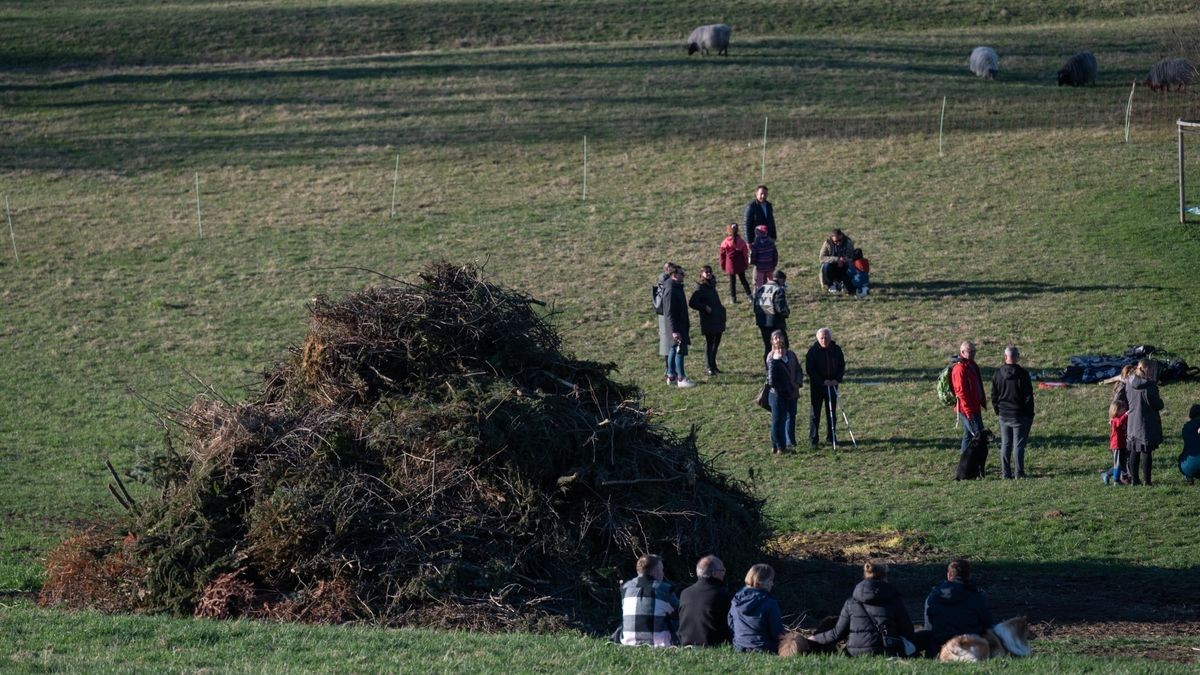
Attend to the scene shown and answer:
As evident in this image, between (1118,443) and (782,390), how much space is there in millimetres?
4499

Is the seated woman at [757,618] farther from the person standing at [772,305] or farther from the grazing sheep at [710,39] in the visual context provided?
the grazing sheep at [710,39]

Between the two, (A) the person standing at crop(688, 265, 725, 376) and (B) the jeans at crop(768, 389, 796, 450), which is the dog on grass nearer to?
(B) the jeans at crop(768, 389, 796, 450)

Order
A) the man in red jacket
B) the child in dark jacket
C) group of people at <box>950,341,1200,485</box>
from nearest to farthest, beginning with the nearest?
group of people at <box>950,341,1200,485</box> < the man in red jacket < the child in dark jacket

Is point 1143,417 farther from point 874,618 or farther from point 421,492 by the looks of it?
point 421,492

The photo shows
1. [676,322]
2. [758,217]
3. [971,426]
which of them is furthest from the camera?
[758,217]

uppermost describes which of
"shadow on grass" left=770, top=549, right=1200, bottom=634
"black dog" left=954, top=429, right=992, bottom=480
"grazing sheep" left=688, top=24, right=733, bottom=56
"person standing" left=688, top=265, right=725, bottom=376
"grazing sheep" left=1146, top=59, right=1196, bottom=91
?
"grazing sheep" left=688, top=24, right=733, bottom=56

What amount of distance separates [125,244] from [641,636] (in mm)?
26188

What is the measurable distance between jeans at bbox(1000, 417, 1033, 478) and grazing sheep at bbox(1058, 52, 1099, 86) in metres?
30.9

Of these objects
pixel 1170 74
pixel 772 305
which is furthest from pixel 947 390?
pixel 1170 74

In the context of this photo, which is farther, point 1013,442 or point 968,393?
point 968,393

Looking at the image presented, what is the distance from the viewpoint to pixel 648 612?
10977 mm

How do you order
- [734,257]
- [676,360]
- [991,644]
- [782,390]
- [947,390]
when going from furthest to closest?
[734,257] < [676,360] < [782,390] < [947,390] < [991,644]

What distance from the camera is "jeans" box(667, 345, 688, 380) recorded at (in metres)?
22.5

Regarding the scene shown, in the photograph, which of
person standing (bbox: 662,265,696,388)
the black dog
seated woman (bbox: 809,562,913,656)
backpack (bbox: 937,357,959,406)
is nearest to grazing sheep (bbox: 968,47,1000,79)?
person standing (bbox: 662,265,696,388)
